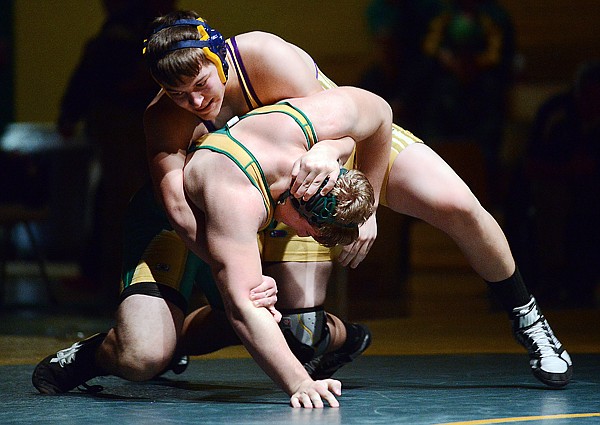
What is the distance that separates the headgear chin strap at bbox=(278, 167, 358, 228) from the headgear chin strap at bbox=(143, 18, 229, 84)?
37 cm

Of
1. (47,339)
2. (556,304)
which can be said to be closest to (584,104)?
(556,304)

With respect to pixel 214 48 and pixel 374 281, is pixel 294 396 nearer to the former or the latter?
pixel 214 48

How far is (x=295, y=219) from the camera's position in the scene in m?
2.69

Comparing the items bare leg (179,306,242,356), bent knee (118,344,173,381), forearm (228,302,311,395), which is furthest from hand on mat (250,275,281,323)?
bare leg (179,306,242,356)

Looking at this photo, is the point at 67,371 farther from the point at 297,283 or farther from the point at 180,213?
the point at 297,283

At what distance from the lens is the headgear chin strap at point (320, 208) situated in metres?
2.59

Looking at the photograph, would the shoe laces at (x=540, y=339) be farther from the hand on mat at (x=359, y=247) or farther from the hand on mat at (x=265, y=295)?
the hand on mat at (x=265, y=295)

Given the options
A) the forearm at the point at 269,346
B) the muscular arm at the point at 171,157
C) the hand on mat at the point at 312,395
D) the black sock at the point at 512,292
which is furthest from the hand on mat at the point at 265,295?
the black sock at the point at 512,292

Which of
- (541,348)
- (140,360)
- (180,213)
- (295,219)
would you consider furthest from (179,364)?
(541,348)

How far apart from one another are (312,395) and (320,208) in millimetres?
386

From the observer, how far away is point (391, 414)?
2.53m

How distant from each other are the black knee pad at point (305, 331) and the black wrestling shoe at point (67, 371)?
0.45 m

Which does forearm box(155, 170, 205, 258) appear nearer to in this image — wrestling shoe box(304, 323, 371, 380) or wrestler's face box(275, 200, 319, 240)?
wrestler's face box(275, 200, 319, 240)

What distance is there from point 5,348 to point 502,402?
1.84 metres
